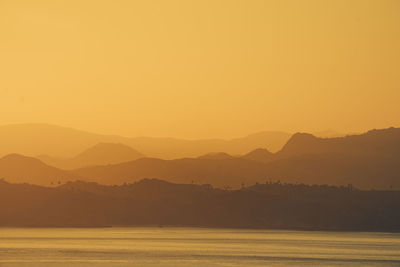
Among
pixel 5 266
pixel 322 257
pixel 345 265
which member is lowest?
pixel 5 266

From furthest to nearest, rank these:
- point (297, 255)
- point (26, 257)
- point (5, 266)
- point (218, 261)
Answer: point (297, 255) → point (26, 257) → point (218, 261) → point (5, 266)

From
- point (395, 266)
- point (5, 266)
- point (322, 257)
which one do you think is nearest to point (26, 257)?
point (5, 266)

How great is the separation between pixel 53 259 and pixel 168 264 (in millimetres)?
23380

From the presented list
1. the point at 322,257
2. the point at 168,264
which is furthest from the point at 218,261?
the point at 322,257

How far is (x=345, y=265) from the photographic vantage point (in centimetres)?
16188

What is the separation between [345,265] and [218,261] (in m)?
19.9

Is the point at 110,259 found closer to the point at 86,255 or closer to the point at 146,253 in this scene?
the point at 86,255

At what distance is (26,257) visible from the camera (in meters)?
178

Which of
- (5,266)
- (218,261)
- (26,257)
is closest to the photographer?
(5,266)

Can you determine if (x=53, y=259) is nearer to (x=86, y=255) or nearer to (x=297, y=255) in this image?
(x=86, y=255)

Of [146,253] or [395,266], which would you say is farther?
[146,253]

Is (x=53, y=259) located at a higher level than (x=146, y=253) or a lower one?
lower

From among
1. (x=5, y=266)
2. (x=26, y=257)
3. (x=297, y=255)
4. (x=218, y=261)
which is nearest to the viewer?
(x=5, y=266)

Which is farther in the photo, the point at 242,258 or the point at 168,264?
the point at 242,258
